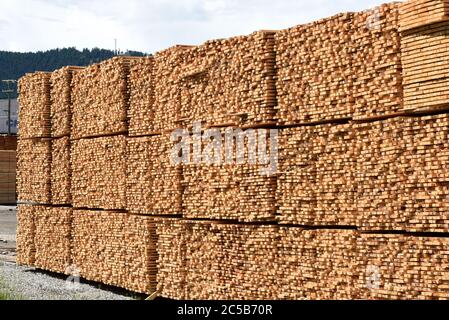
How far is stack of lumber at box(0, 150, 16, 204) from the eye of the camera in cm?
4072

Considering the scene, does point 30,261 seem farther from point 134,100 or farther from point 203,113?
point 203,113

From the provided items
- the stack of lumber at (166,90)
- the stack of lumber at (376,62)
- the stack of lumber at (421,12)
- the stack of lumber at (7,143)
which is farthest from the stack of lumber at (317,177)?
the stack of lumber at (7,143)

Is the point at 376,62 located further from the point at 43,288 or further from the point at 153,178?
the point at 43,288

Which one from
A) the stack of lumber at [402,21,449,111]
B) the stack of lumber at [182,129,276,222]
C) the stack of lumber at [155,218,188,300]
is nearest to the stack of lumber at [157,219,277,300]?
the stack of lumber at [155,218,188,300]

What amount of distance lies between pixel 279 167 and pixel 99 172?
5.35 m

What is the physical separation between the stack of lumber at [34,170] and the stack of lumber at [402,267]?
9.49 m

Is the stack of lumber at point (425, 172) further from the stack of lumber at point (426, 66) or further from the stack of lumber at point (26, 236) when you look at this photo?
the stack of lumber at point (26, 236)

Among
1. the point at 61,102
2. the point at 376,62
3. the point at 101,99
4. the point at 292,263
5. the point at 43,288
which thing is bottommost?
the point at 43,288

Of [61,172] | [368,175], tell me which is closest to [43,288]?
[61,172]

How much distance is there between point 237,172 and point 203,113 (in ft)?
4.04

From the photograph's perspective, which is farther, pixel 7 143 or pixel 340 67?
pixel 7 143

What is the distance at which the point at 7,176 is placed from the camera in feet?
137

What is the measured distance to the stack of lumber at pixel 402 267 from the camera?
27.2 feet

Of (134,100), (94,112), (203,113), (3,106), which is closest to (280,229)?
(203,113)
